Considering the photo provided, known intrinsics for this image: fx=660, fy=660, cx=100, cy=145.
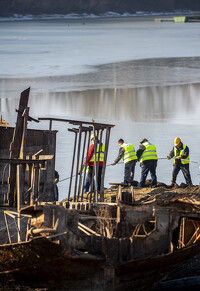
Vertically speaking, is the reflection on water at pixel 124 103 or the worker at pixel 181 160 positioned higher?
the reflection on water at pixel 124 103

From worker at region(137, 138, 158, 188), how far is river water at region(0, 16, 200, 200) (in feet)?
2.36

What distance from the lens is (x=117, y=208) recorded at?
9.81 meters

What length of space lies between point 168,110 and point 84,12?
130 m

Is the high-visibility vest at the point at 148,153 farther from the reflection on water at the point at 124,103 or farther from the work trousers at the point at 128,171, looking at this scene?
the reflection on water at the point at 124,103

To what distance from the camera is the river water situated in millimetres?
18281

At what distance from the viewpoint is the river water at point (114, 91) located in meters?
18.3

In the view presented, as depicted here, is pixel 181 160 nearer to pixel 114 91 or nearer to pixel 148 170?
pixel 148 170

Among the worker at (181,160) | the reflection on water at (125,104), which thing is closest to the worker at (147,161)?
the worker at (181,160)

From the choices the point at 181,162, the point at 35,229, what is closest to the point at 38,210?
the point at 35,229

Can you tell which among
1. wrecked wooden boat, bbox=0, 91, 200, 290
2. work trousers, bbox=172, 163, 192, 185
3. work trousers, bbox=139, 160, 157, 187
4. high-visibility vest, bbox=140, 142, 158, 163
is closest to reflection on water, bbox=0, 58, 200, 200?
work trousers, bbox=172, 163, 192, 185

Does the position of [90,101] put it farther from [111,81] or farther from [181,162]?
[181,162]

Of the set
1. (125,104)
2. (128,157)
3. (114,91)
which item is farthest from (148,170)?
(114,91)

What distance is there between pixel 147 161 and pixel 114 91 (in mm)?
14305

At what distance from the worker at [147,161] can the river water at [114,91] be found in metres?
0.72
